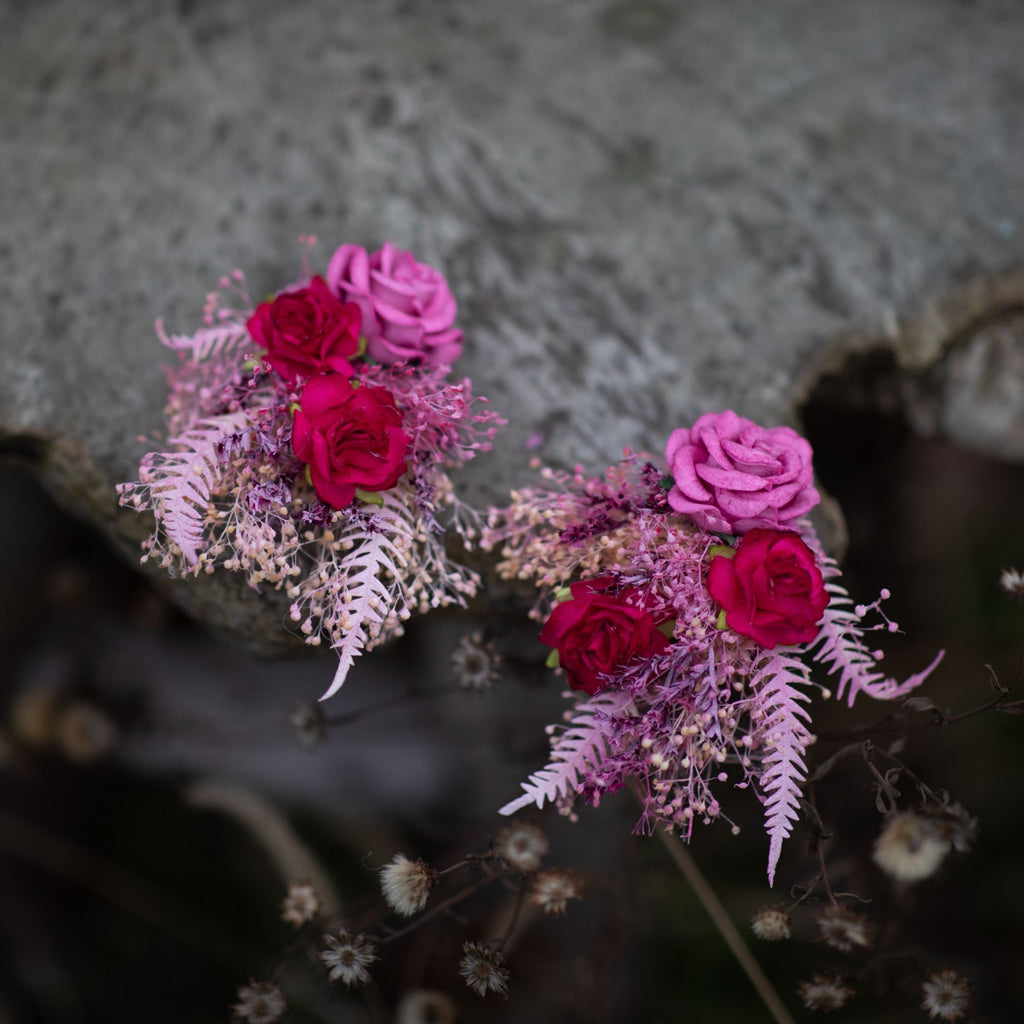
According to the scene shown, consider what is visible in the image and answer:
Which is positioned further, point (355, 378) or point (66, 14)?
point (66, 14)

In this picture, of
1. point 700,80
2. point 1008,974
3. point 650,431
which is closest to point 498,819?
point 650,431

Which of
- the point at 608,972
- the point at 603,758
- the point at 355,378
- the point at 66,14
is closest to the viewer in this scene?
the point at 603,758

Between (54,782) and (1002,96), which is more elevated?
(1002,96)

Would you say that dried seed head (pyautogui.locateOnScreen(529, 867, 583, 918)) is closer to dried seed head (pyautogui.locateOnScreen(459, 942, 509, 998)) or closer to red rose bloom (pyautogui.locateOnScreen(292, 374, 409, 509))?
dried seed head (pyautogui.locateOnScreen(459, 942, 509, 998))

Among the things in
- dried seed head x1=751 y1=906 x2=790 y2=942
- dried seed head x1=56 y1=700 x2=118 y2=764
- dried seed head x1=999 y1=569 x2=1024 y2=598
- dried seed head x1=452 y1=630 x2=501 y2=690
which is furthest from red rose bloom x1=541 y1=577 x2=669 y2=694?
dried seed head x1=56 y1=700 x2=118 y2=764

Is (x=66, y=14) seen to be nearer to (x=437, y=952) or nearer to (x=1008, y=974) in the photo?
(x=437, y=952)

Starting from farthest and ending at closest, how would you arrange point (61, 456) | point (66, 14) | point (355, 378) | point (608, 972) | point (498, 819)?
point (66, 14), point (608, 972), point (498, 819), point (61, 456), point (355, 378)

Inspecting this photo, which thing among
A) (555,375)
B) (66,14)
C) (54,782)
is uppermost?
(66,14)

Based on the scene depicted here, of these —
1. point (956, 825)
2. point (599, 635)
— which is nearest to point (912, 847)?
point (956, 825)
